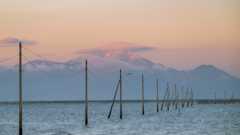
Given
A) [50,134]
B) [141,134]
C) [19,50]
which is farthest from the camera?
[50,134]

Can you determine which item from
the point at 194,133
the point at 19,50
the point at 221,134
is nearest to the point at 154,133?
the point at 194,133

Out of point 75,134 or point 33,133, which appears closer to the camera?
point 75,134

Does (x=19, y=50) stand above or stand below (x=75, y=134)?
above

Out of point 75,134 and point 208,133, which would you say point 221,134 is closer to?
point 208,133

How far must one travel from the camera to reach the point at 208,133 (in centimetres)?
Result: 5059

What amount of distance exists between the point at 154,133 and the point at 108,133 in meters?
6.80

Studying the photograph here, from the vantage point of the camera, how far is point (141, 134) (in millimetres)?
50000

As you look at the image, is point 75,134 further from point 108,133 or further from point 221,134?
point 221,134

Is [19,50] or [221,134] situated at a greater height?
[19,50]

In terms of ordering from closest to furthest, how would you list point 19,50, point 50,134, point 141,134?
point 19,50 < point 141,134 < point 50,134

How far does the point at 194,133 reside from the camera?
50.2 metres

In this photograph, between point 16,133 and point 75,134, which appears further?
point 16,133

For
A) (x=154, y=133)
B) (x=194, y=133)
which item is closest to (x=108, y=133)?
(x=154, y=133)

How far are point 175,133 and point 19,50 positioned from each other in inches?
989
